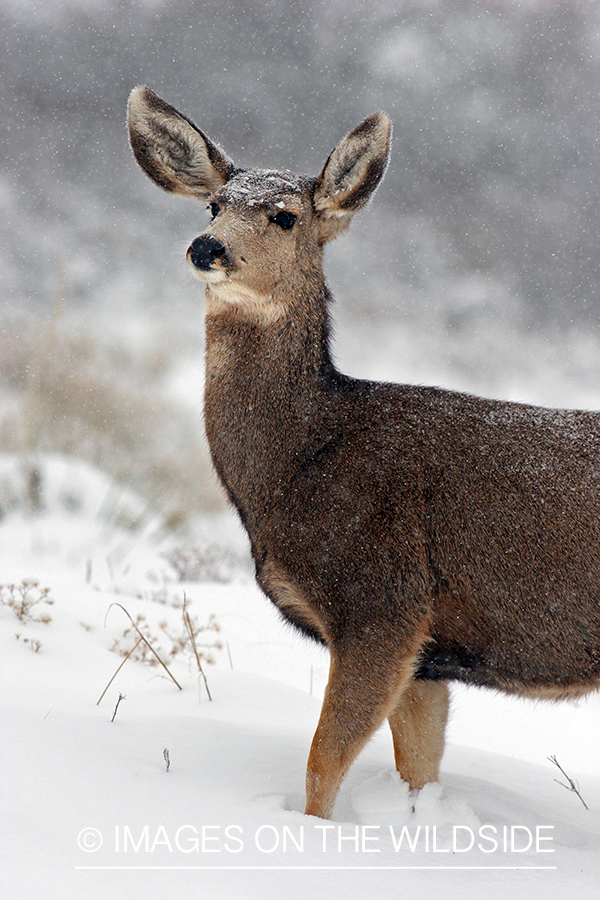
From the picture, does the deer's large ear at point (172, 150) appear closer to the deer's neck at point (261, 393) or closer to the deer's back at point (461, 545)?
the deer's neck at point (261, 393)

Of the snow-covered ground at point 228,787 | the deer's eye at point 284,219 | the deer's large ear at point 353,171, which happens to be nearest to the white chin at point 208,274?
the deer's eye at point 284,219

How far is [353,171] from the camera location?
10.4 feet

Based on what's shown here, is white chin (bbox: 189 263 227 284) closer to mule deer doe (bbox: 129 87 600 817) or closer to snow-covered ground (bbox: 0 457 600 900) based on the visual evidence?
mule deer doe (bbox: 129 87 600 817)

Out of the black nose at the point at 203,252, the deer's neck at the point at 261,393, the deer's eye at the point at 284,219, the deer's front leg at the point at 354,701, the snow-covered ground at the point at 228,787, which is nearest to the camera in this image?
the snow-covered ground at the point at 228,787

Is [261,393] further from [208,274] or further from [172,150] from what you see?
[172,150]

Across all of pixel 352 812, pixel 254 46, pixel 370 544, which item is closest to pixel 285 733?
pixel 352 812

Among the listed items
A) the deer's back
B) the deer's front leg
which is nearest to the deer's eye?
the deer's back

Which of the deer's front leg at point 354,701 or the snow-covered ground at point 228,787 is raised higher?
the deer's front leg at point 354,701

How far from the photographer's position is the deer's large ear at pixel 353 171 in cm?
310

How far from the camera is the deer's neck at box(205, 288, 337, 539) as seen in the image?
2.95 meters

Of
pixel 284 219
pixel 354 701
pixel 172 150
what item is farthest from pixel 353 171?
pixel 354 701

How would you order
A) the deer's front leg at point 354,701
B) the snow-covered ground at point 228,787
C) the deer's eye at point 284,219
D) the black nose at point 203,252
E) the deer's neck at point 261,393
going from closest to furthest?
1. the snow-covered ground at point 228,787
2. the deer's front leg at point 354,701
3. the black nose at point 203,252
4. the deer's neck at point 261,393
5. the deer's eye at point 284,219

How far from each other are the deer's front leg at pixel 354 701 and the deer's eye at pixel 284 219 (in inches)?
63.6

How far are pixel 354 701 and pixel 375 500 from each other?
67cm
